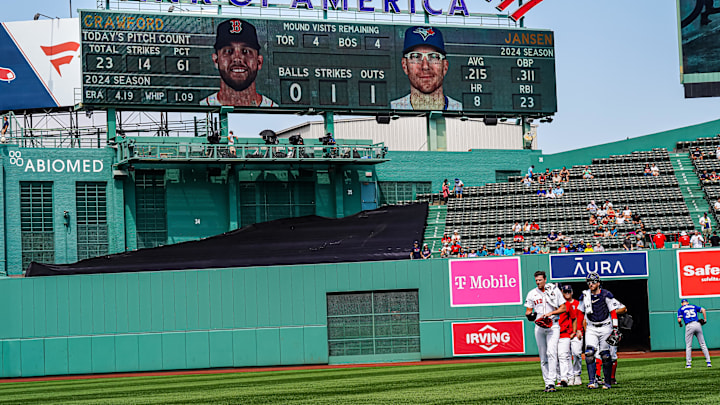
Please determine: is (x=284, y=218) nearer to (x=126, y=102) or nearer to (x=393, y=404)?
(x=126, y=102)

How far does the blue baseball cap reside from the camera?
35.6 meters

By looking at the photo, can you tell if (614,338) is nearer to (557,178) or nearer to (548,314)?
(548,314)

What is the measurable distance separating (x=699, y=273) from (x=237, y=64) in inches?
684

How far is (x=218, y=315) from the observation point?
87.0ft

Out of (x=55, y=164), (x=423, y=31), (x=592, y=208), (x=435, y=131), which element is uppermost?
(x=423, y=31)

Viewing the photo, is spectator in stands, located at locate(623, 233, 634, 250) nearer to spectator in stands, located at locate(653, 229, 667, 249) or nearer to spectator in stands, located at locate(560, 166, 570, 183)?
spectator in stands, located at locate(653, 229, 667, 249)

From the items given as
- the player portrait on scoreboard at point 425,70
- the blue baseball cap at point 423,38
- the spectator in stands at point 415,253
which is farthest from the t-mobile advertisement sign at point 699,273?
the blue baseball cap at point 423,38

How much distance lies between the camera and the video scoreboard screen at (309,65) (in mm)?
32688

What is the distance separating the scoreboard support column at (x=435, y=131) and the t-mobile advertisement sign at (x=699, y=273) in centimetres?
1304

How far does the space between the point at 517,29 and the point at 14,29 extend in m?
19.2

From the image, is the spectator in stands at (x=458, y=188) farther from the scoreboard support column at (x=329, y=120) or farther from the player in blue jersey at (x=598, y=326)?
the player in blue jersey at (x=598, y=326)

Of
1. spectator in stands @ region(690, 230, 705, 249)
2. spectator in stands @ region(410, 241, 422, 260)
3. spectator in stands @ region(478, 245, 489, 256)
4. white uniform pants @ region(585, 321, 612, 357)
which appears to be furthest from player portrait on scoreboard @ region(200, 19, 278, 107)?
white uniform pants @ region(585, 321, 612, 357)

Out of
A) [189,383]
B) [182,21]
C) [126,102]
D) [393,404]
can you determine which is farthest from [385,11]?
[393,404]

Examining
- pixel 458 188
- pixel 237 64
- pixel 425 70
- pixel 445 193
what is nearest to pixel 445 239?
pixel 445 193
